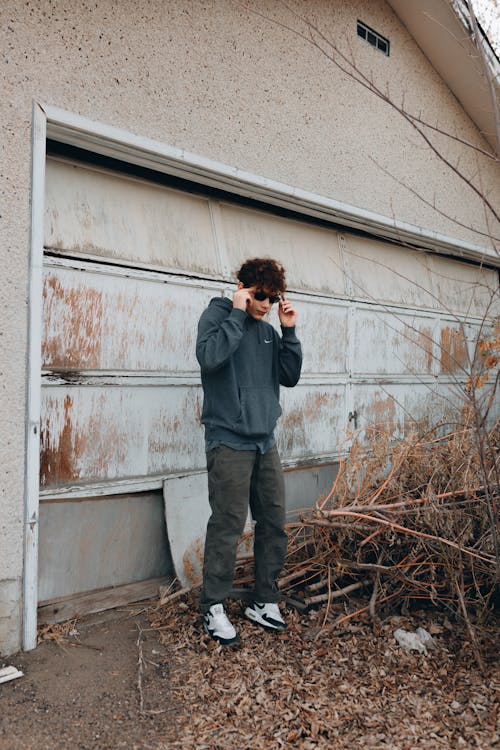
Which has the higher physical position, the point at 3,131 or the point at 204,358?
the point at 3,131

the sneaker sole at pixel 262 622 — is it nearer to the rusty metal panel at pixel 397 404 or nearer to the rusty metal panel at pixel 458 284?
the rusty metal panel at pixel 397 404

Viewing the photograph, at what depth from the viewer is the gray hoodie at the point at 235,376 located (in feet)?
10.1

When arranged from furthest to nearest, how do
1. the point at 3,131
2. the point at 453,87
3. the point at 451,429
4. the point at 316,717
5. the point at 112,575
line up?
the point at 453,87 < the point at 451,429 < the point at 112,575 < the point at 3,131 < the point at 316,717

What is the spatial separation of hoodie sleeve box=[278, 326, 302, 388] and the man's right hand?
1.11 feet

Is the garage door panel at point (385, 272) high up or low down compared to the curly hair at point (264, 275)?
up

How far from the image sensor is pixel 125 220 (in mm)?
3717

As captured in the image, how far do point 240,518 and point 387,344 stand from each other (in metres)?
2.88

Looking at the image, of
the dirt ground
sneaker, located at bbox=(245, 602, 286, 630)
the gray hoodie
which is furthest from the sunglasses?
the dirt ground

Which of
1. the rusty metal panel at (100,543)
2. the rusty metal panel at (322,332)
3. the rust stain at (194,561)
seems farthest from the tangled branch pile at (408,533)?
the rusty metal panel at (322,332)

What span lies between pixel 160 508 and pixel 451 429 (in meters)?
2.24

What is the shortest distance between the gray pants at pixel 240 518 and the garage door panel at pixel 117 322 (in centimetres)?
84

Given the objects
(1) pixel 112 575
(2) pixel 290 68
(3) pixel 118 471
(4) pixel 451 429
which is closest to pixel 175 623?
(1) pixel 112 575

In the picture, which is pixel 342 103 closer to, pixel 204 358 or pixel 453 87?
pixel 453 87

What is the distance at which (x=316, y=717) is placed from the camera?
8.45 feet
